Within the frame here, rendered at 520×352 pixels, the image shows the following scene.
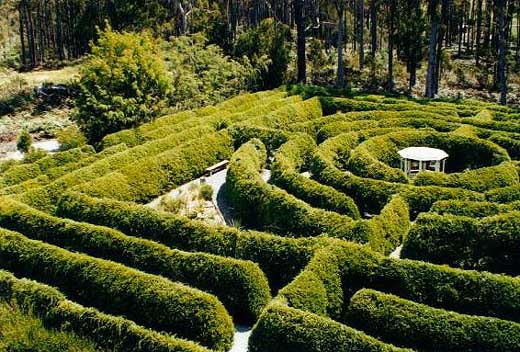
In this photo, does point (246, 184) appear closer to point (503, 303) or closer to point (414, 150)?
point (414, 150)

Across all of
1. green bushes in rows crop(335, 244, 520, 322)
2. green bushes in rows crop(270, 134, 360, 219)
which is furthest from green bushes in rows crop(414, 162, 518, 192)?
green bushes in rows crop(335, 244, 520, 322)

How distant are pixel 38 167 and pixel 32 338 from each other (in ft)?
40.0

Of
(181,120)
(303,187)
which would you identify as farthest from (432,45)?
(303,187)

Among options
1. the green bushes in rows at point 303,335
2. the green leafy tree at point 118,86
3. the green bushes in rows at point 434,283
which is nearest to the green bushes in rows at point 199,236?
the green bushes in rows at point 434,283

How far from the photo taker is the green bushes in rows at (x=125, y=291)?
49.5 feet

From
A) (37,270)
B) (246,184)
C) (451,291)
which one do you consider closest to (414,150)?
(246,184)

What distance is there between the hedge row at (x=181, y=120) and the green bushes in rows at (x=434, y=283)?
15.4 m

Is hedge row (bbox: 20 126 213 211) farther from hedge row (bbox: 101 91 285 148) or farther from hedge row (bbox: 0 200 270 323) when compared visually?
hedge row (bbox: 0 200 270 323)

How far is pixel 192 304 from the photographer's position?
49.9 feet

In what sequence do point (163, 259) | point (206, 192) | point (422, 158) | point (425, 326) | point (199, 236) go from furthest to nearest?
point (206, 192) → point (422, 158) → point (199, 236) → point (163, 259) → point (425, 326)

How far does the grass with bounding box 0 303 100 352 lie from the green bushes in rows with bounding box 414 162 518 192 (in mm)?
13640

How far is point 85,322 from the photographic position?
15406mm

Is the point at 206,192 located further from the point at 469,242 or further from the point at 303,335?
the point at 303,335

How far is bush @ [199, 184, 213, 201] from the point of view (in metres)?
24.5
